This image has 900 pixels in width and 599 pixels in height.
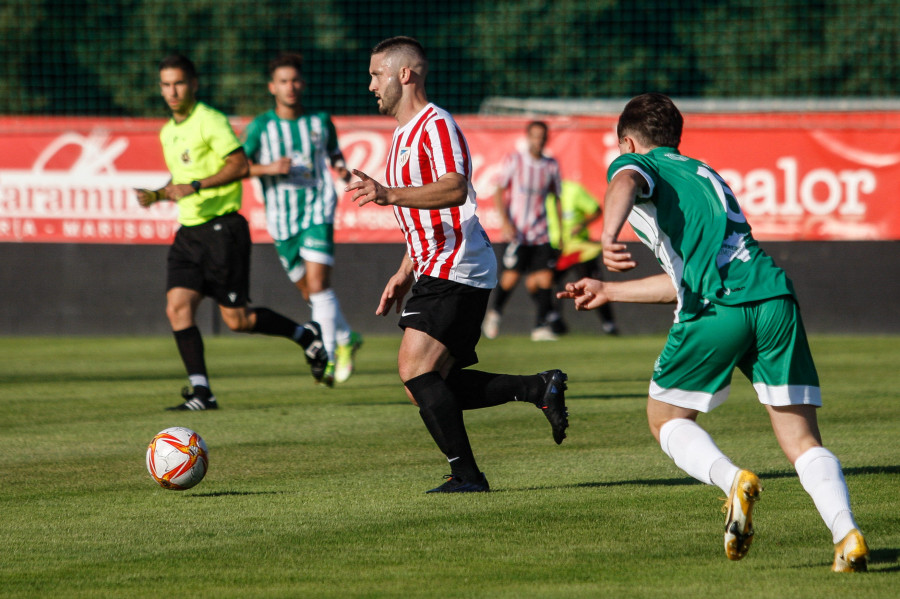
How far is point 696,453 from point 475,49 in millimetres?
26412

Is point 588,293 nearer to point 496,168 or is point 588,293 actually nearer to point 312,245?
point 312,245

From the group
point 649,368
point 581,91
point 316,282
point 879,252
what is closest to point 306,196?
point 316,282

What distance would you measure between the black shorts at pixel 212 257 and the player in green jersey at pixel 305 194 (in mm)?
1406

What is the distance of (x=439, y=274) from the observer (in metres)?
5.97

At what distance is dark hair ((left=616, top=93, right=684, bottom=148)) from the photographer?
484cm

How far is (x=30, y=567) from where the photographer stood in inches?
182

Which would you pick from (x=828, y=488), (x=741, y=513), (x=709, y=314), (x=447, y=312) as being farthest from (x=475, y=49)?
(x=741, y=513)

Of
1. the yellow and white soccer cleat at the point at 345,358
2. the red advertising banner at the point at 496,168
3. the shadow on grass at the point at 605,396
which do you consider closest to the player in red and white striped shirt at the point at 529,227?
the red advertising banner at the point at 496,168

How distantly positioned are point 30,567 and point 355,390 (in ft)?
19.5

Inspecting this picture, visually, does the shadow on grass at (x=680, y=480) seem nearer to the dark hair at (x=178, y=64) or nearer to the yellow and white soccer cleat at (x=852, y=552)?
the yellow and white soccer cleat at (x=852, y=552)

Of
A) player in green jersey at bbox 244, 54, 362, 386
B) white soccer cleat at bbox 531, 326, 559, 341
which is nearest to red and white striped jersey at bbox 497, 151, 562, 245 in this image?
white soccer cleat at bbox 531, 326, 559, 341

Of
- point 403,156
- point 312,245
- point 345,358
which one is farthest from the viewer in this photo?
point 345,358

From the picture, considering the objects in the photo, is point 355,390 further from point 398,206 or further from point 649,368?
point 398,206

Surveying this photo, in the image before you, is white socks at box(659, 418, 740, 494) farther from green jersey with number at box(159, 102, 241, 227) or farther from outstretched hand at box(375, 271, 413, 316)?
green jersey with number at box(159, 102, 241, 227)
